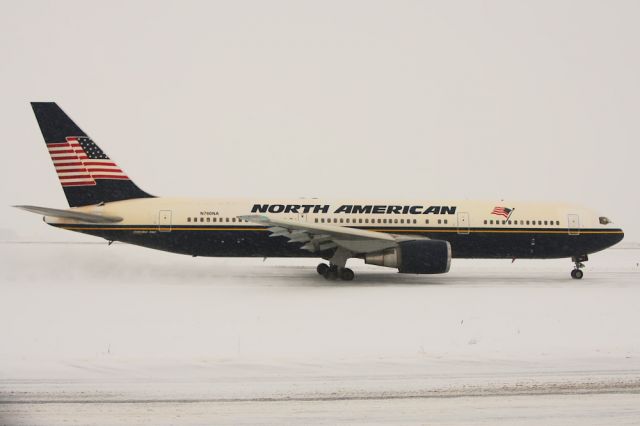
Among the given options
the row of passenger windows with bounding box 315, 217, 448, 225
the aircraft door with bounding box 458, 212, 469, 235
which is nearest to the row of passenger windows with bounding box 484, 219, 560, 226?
the aircraft door with bounding box 458, 212, 469, 235

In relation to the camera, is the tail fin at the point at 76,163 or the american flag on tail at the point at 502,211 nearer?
the tail fin at the point at 76,163

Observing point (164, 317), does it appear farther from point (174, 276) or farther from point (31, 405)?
point (174, 276)

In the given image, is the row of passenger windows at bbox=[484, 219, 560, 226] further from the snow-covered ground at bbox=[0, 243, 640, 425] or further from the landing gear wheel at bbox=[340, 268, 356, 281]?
the landing gear wheel at bbox=[340, 268, 356, 281]

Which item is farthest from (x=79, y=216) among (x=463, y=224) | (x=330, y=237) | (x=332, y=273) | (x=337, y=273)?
(x=463, y=224)

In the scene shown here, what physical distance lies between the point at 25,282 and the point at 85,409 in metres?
16.4

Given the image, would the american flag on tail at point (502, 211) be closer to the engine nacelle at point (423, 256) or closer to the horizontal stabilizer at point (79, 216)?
the engine nacelle at point (423, 256)

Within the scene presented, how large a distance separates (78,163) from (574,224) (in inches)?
787

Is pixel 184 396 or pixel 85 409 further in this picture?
pixel 184 396

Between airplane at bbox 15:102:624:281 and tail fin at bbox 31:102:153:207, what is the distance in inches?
1.6

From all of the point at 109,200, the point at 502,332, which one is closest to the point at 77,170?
the point at 109,200

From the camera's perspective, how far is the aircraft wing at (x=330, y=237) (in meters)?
20.5

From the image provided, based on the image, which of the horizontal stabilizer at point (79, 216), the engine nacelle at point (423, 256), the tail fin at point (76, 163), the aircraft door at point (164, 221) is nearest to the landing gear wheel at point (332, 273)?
the engine nacelle at point (423, 256)

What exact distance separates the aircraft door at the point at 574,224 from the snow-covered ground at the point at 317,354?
13.7 ft

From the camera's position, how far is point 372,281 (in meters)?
22.5
